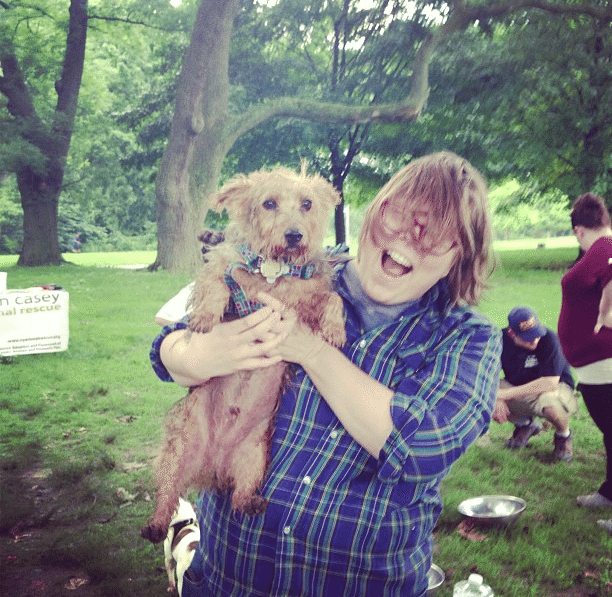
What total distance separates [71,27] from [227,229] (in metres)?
4.74

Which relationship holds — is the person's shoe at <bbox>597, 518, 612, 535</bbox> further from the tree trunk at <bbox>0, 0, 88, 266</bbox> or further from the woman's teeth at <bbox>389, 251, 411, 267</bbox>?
the tree trunk at <bbox>0, 0, 88, 266</bbox>

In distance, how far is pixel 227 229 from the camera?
78.6 inches

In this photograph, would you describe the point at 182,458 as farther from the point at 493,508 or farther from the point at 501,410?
the point at 501,410

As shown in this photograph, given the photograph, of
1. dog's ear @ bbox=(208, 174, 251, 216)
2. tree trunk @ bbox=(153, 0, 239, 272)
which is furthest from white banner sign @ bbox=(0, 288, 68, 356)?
dog's ear @ bbox=(208, 174, 251, 216)

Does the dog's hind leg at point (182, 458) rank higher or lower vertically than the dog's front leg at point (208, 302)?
lower

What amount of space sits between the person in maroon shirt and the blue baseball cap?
0.72m

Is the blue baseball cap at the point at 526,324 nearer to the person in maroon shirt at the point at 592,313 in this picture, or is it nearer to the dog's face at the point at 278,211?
the person in maroon shirt at the point at 592,313

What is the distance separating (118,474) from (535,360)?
3.32 metres

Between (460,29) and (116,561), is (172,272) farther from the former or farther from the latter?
(460,29)

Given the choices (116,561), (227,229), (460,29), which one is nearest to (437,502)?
(227,229)

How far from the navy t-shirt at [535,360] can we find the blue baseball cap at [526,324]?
154mm

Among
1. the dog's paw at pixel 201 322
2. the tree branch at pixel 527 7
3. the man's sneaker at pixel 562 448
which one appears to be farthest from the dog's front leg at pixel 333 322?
the tree branch at pixel 527 7

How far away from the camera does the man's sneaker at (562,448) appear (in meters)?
4.46

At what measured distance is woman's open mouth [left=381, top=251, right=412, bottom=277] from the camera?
1.37m
